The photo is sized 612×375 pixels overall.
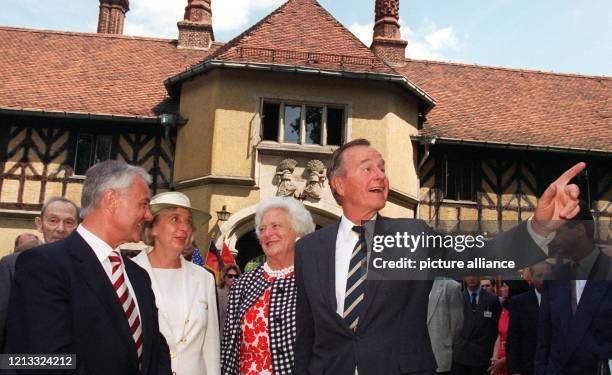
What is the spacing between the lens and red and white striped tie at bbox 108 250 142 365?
2.76 meters

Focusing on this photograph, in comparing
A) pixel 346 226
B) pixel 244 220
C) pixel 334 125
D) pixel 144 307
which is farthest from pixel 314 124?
pixel 144 307

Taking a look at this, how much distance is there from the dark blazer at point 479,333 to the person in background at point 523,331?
4.75 feet

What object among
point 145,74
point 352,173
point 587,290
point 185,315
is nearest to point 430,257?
point 352,173

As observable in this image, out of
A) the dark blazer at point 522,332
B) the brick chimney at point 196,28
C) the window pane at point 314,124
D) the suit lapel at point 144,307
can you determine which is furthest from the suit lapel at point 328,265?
the brick chimney at point 196,28

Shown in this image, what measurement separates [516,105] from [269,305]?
15.3m

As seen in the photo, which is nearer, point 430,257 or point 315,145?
point 430,257

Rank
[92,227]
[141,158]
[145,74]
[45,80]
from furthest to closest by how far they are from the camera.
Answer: [145,74] < [45,80] < [141,158] < [92,227]

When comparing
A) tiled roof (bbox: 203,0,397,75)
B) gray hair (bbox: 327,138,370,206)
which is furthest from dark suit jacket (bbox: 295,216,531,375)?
tiled roof (bbox: 203,0,397,75)

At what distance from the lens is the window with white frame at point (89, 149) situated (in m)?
14.8

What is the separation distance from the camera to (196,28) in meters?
18.6

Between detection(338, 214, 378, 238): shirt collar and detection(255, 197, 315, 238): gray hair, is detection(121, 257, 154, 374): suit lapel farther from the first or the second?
detection(255, 197, 315, 238): gray hair

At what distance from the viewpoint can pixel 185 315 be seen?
3801mm

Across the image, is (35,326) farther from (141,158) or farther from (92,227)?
(141,158)

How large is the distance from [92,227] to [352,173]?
4.32 ft
